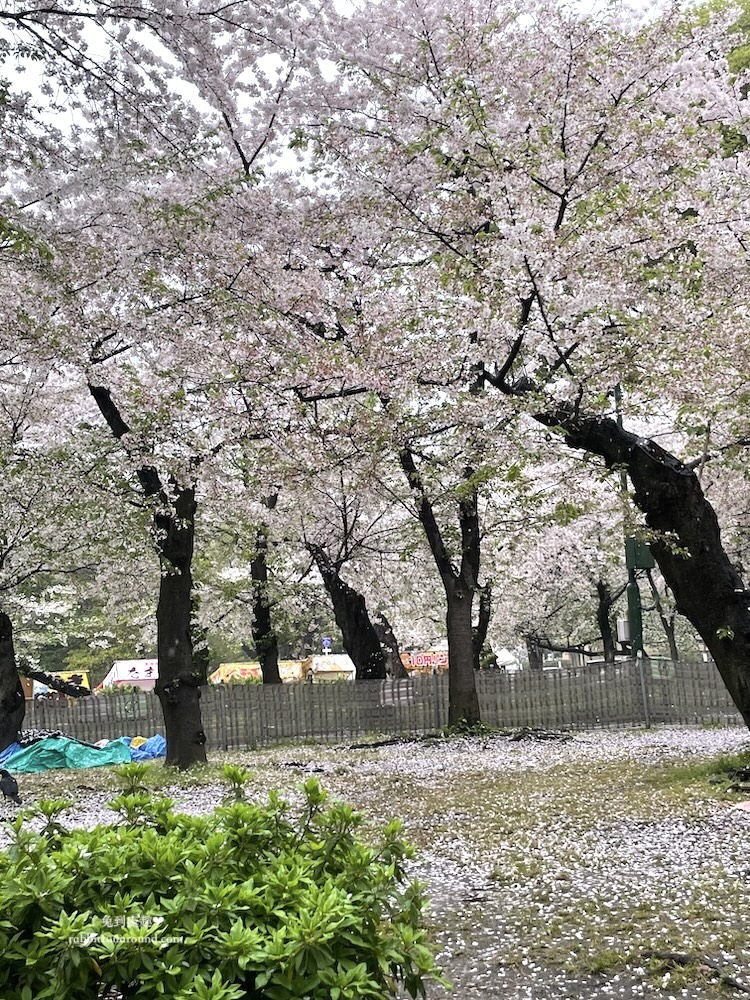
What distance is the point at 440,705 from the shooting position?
61.5 ft

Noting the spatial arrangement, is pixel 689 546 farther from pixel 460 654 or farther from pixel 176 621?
pixel 460 654

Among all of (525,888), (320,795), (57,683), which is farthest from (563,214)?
(57,683)

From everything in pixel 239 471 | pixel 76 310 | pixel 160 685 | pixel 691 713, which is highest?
pixel 76 310

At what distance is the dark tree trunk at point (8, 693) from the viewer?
1546cm

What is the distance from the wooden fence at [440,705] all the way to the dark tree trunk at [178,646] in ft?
18.0

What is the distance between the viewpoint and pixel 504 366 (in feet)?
30.8

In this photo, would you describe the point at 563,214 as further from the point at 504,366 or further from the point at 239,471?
the point at 239,471

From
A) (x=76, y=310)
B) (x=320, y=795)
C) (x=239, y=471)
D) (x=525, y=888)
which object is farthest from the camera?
(x=239, y=471)

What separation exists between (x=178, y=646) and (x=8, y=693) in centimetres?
504

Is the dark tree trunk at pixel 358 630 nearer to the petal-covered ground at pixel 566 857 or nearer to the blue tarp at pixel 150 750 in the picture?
the blue tarp at pixel 150 750

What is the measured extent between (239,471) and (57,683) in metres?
13.4

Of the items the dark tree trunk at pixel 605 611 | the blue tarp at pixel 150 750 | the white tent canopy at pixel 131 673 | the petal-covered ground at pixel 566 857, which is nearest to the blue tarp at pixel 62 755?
the blue tarp at pixel 150 750

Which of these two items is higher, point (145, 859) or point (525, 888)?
point (145, 859)

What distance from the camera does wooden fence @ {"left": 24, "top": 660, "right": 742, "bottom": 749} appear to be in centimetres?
1830
